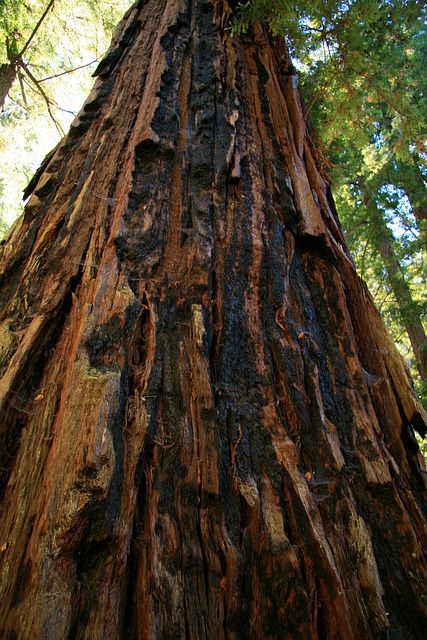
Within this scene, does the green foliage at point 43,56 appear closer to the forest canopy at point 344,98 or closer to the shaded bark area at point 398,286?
the forest canopy at point 344,98

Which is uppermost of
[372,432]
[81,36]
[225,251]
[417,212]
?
[81,36]

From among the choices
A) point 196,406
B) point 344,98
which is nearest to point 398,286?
point 344,98

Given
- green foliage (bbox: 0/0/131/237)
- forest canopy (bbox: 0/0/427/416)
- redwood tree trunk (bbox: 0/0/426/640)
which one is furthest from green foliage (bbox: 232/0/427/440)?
green foliage (bbox: 0/0/131/237)

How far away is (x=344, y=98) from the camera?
11.5 ft

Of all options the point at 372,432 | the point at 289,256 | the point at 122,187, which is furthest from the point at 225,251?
the point at 372,432

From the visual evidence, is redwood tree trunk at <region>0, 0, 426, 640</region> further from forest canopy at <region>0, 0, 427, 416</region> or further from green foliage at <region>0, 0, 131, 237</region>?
green foliage at <region>0, 0, 131, 237</region>

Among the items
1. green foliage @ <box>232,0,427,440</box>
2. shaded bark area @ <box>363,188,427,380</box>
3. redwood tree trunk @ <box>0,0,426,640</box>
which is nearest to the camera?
redwood tree trunk @ <box>0,0,426,640</box>

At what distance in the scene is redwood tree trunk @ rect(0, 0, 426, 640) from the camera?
120cm

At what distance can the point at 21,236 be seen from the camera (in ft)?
7.31

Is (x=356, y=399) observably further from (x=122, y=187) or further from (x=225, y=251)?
(x=122, y=187)

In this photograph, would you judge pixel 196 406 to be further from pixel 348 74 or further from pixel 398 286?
pixel 398 286

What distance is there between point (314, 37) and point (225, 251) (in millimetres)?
2524

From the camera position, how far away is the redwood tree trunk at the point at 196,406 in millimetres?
1201

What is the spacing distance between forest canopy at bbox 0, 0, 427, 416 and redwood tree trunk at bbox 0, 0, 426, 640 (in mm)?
1286
